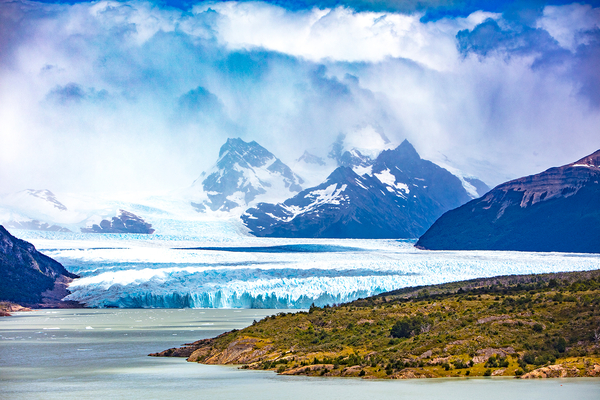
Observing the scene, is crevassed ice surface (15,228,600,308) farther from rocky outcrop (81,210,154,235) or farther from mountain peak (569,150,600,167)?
mountain peak (569,150,600,167)

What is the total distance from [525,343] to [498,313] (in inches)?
236

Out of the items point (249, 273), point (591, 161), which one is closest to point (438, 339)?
point (249, 273)

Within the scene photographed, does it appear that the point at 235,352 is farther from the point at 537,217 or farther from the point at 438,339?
the point at 537,217

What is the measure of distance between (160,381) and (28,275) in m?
79.7

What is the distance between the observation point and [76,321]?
81.0 metres

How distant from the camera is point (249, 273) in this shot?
94.2 m

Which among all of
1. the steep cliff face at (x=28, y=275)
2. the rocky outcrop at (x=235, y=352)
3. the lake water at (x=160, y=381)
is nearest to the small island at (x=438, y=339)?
the rocky outcrop at (x=235, y=352)

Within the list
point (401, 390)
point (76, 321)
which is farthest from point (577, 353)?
point (76, 321)

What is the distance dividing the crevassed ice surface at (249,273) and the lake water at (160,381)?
24747 mm

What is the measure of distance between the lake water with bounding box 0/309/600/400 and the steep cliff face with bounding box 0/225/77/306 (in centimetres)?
4476

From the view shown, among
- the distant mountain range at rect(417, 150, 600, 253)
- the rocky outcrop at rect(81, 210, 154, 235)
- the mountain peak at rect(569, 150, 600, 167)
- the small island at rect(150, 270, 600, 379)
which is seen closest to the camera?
the small island at rect(150, 270, 600, 379)

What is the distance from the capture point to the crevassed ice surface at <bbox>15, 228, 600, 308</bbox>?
84.9m

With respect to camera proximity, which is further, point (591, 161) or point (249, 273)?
point (591, 161)

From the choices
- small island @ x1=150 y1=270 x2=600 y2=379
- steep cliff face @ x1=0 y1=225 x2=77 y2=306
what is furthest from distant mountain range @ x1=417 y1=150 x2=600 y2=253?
small island @ x1=150 y1=270 x2=600 y2=379
